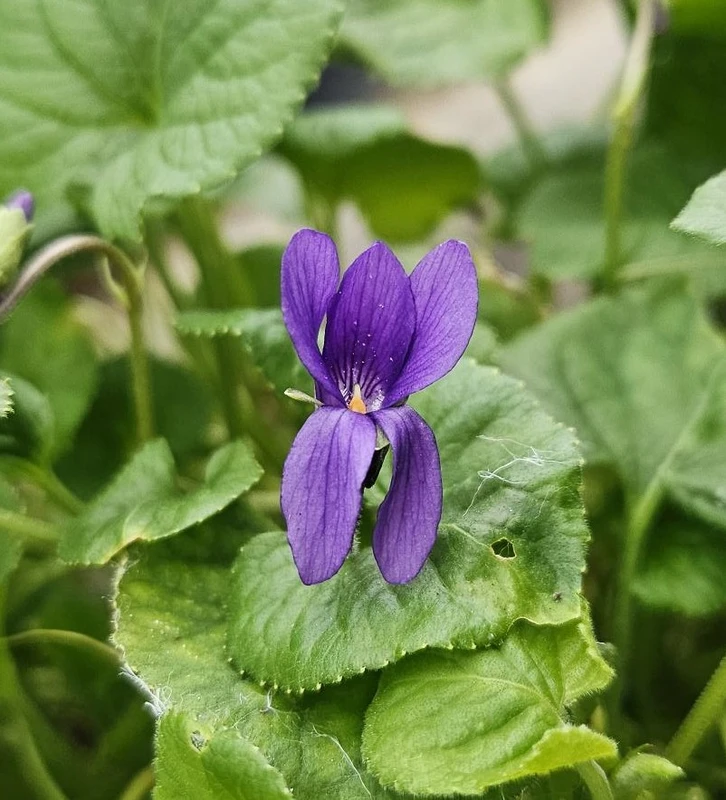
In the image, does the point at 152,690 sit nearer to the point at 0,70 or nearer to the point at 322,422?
the point at 322,422

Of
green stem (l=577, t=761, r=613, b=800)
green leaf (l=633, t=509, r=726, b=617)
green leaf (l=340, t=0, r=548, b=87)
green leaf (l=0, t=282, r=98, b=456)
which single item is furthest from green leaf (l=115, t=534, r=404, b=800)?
green leaf (l=340, t=0, r=548, b=87)

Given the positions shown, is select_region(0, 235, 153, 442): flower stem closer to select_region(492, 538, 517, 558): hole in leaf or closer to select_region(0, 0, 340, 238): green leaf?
select_region(0, 0, 340, 238): green leaf

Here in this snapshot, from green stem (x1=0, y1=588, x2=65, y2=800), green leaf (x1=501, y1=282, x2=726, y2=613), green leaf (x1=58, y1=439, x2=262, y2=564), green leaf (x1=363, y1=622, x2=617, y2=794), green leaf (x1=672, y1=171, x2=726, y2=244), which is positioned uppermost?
green leaf (x1=672, y1=171, x2=726, y2=244)

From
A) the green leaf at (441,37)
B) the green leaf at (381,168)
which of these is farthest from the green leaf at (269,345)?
the green leaf at (441,37)

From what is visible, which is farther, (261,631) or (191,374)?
(191,374)

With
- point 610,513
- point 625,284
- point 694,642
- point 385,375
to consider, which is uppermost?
point 385,375

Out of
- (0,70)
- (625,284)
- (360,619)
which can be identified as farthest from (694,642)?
(0,70)

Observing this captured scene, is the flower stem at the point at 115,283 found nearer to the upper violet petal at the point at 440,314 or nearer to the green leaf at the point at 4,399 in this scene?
the green leaf at the point at 4,399
